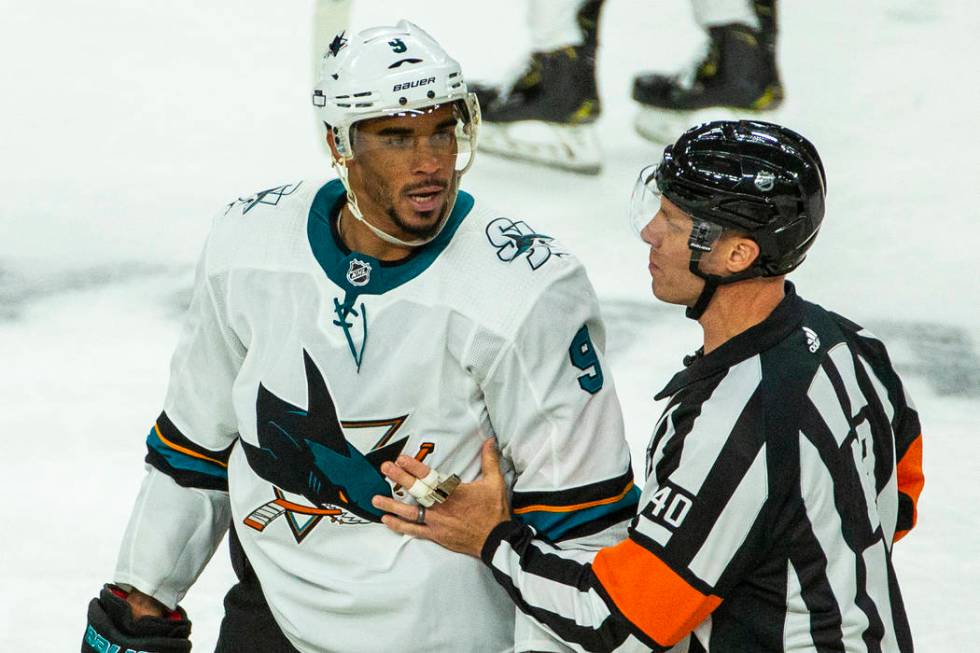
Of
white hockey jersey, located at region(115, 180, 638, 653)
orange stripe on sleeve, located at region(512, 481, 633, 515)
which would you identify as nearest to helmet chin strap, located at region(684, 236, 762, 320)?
white hockey jersey, located at region(115, 180, 638, 653)

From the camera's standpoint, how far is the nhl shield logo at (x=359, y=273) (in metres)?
1.78

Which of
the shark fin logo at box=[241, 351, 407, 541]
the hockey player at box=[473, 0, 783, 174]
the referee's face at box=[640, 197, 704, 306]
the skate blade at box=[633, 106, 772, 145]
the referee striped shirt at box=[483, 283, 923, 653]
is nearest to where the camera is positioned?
the referee striped shirt at box=[483, 283, 923, 653]

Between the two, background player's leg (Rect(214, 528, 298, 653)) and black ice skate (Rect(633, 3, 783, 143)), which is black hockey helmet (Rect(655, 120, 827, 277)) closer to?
background player's leg (Rect(214, 528, 298, 653))

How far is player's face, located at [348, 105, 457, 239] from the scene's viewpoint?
1771mm

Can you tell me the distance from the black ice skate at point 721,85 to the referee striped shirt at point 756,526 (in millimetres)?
2908

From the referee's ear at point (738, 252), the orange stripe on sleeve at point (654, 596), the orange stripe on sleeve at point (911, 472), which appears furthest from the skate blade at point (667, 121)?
the orange stripe on sleeve at point (654, 596)

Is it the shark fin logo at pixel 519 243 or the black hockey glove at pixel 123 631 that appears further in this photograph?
the black hockey glove at pixel 123 631

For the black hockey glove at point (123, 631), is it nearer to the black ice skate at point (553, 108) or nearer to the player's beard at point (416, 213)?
the player's beard at point (416, 213)

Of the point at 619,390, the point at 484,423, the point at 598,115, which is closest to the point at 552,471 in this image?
the point at 484,423

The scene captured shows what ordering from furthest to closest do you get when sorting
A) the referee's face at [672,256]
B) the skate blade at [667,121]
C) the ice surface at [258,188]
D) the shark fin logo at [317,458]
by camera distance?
the skate blade at [667,121] → the ice surface at [258,188] → the shark fin logo at [317,458] → the referee's face at [672,256]

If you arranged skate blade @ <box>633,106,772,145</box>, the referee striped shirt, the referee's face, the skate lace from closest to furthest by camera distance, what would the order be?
the referee striped shirt, the referee's face, the skate lace, skate blade @ <box>633,106,772,145</box>

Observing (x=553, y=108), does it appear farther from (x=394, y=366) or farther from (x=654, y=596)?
(x=654, y=596)

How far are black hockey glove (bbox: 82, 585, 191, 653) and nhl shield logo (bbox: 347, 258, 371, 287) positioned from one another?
1.79 feet

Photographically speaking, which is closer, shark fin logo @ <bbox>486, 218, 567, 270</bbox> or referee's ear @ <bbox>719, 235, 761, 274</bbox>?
referee's ear @ <bbox>719, 235, 761, 274</bbox>
